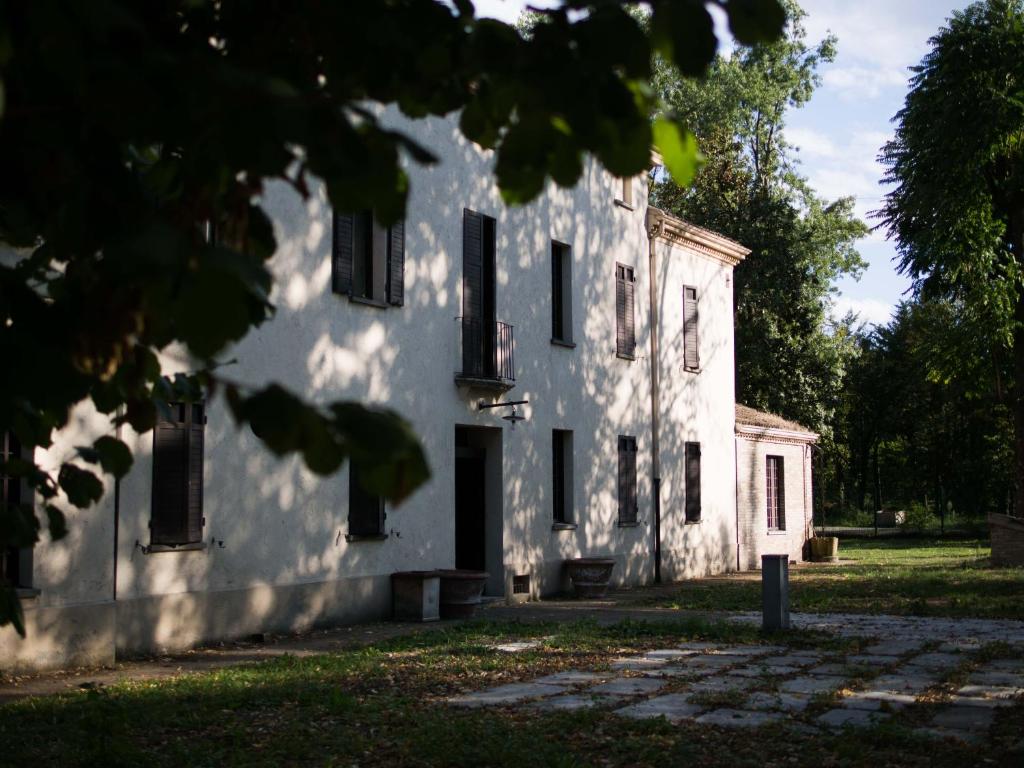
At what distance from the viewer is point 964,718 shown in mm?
7551

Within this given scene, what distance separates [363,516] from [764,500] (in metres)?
14.9

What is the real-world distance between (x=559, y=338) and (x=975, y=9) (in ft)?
49.0

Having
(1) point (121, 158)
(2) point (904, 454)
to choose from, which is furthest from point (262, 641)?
(2) point (904, 454)

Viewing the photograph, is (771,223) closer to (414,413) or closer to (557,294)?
(557,294)

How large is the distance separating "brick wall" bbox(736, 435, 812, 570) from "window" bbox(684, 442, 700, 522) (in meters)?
2.09

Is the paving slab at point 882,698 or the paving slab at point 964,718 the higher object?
the paving slab at point 964,718

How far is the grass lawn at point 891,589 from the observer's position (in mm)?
15828

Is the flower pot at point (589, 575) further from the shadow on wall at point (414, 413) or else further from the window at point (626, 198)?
the window at point (626, 198)

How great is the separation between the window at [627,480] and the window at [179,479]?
1016cm

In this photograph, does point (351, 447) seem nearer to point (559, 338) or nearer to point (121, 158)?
point (121, 158)

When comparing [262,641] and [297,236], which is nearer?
[262,641]

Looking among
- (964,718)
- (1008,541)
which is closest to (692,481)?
(1008,541)

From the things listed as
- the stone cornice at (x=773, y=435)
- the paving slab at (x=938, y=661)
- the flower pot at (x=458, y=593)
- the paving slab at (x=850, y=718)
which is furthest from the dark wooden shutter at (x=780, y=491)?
the paving slab at (x=850, y=718)

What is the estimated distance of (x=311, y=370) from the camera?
13.6 metres
